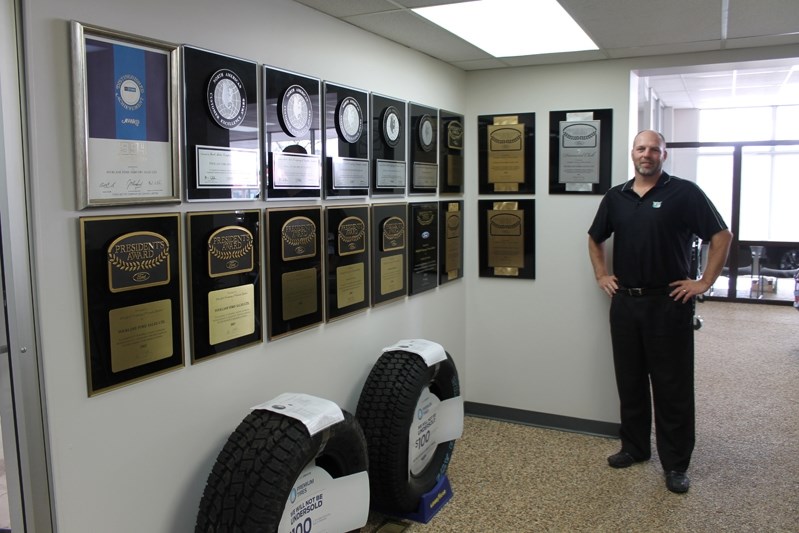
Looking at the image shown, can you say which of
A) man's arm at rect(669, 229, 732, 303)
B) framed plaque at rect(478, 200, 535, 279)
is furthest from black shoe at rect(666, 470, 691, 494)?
framed plaque at rect(478, 200, 535, 279)

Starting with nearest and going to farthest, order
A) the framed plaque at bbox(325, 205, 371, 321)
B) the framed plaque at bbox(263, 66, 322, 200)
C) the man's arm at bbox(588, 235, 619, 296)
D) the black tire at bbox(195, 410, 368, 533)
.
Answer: the black tire at bbox(195, 410, 368, 533), the framed plaque at bbox(263, 66, 322, 200), the framed plaque at bbox(325, 205, 371, 321), the man's arm at bbox(588, 235, 619, 296)

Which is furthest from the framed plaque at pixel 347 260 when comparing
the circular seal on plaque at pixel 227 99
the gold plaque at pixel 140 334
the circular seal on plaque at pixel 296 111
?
the gold plaque at pixel 140 334

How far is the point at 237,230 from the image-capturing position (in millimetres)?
2285

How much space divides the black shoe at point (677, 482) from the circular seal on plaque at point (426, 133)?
80.9 inches

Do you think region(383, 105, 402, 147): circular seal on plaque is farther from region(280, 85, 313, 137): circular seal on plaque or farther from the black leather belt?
the black leather belt

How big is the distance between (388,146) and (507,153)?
1.04 m

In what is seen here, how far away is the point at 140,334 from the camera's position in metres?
1.93

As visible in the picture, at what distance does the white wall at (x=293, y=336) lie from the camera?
172cm

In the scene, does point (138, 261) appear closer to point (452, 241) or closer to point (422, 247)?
point (422, 247)

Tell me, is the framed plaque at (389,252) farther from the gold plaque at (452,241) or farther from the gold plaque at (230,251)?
the gold plaque at (230,251)

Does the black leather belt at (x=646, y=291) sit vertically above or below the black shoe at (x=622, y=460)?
above

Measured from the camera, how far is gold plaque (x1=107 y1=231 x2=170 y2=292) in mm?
1847

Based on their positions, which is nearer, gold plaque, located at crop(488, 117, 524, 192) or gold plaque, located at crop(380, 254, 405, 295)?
gold plaque, located at crop(380, 254, 405, 295)

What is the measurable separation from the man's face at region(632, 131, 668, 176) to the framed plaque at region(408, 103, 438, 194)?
3.46 feet
